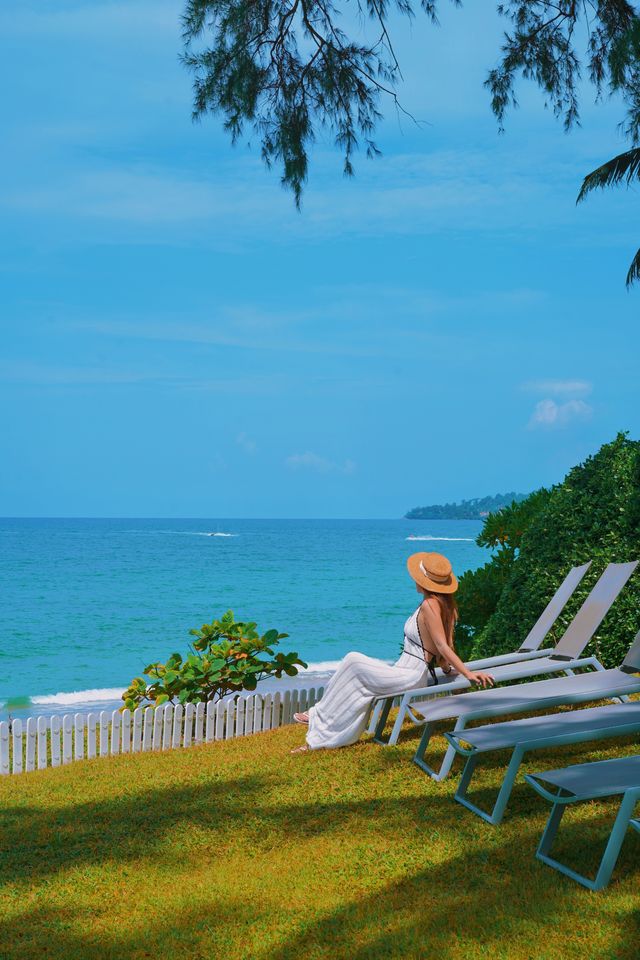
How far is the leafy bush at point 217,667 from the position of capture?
415 inches

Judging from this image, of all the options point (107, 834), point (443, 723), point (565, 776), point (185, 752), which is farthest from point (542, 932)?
point (185, 752)

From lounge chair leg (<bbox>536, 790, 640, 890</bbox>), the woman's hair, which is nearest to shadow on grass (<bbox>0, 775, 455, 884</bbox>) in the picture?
lounge chair leg (<bbox>536, 790, 640, 890</bbox>)

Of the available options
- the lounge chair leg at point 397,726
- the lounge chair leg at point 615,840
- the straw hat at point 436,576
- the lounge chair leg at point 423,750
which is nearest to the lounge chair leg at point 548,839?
the lounge chair leg at point 615,840

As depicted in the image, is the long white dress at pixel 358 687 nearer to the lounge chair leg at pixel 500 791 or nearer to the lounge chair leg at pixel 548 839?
the lounge chair leg at pixel 500 791

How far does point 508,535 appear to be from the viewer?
11.8m

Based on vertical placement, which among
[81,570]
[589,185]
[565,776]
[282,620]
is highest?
[589,185]

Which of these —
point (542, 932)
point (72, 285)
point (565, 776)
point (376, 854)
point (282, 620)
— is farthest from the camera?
point (72, 285)

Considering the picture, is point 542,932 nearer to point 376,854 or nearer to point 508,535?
point 376,854

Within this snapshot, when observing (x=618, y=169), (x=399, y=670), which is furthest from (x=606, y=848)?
(x=618, y=169)

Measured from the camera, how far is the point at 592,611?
8.03 m

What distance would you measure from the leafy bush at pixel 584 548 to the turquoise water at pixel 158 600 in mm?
15316

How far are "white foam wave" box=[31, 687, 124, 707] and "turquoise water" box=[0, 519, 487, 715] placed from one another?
0.17 feet

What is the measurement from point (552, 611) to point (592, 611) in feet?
1.90

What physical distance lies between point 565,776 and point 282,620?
4434 cm
